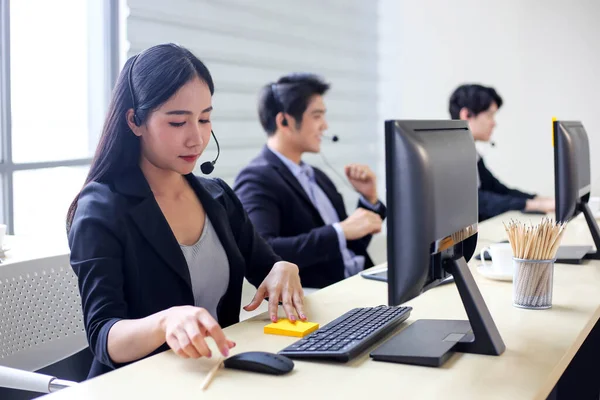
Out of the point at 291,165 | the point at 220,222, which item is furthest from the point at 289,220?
the point at 220,222

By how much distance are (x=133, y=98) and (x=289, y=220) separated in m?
1.17

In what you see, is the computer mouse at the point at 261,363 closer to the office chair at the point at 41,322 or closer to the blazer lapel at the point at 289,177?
the office chair at the point at 41,322

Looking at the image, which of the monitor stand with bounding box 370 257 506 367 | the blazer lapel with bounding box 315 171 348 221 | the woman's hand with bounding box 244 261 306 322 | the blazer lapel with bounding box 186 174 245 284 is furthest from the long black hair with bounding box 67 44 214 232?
the blazer lapel with bounding box 315 171 348 221

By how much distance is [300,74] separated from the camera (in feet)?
9.50

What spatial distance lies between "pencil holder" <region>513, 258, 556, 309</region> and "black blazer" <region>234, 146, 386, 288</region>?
3.24 ft

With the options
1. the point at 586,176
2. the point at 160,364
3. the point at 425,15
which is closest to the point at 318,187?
the point at 586,176

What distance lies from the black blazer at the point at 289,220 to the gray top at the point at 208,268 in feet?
2.40

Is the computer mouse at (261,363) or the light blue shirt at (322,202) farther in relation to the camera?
the light blue shirt at (322,202)

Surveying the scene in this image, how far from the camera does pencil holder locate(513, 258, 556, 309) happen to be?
160cm

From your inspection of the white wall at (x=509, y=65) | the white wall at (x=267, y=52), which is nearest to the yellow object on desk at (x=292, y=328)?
the white wall at (x=267, y=52)

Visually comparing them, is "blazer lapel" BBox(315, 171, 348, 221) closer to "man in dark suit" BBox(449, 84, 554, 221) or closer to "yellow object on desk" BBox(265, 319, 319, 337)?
"man in dark suit" BBox(449, 84, 554, 221)

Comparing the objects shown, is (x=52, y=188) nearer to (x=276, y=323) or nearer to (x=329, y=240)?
(x=329, y=240)

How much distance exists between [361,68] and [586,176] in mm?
2173

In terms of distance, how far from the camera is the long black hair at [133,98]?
1.60m
